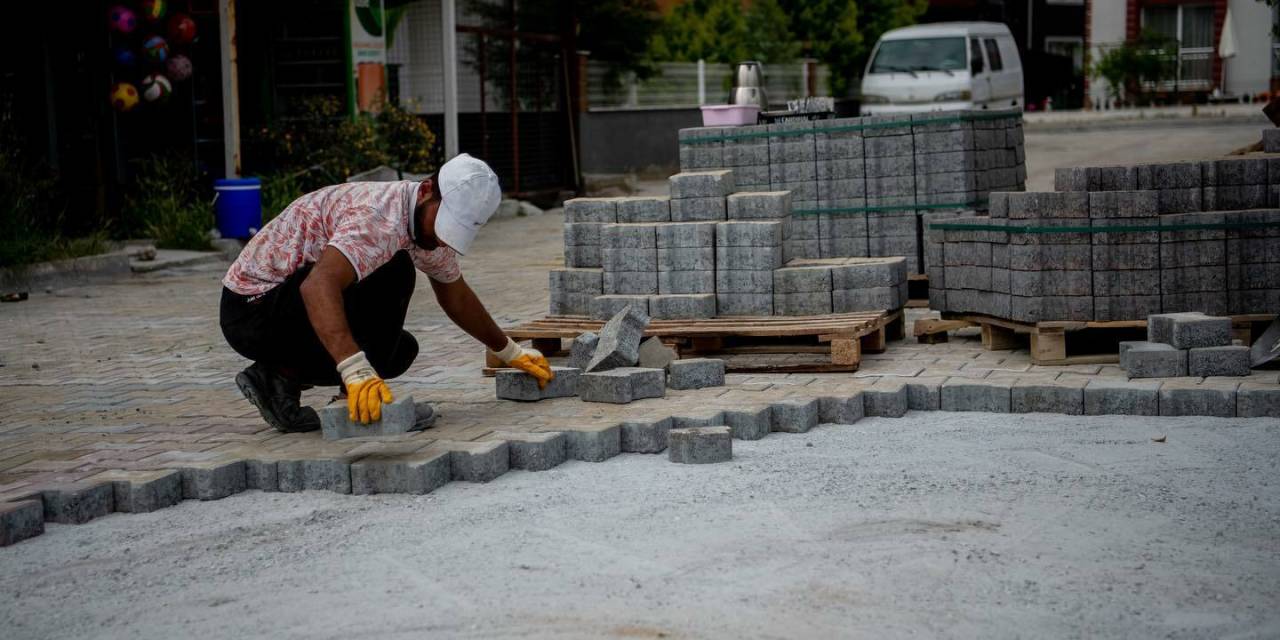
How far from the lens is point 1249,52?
37.0 metres

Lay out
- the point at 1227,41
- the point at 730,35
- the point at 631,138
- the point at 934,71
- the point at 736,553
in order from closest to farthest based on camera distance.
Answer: the point at 736,553 < the point at 934,71 < the point at 631,138 < the point at 730,35 < the point at 1227,41

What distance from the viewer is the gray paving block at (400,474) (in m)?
5.70

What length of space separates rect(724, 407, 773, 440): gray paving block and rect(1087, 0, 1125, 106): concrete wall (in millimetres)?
34765

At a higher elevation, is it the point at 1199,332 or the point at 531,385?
the point at 1199,332

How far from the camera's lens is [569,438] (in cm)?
625

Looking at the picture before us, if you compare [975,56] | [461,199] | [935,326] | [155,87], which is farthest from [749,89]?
[975,56]

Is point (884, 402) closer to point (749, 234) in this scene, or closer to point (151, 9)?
point (749, 234)

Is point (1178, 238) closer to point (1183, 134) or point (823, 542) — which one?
point (823, 542)

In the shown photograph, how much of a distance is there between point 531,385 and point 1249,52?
114 feet

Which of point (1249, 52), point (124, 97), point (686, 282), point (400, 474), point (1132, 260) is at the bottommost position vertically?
point (400, 474)

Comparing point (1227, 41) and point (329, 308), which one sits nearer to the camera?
point (329, 308)

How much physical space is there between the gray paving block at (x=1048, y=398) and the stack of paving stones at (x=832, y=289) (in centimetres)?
149

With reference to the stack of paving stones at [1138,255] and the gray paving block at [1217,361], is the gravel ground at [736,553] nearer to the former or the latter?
the gray paving block at [1217,361]

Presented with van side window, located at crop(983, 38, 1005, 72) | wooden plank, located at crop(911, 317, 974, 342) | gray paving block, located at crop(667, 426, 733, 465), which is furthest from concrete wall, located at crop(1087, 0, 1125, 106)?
gray paving block, located at crop(667, 426, 733, 465)
